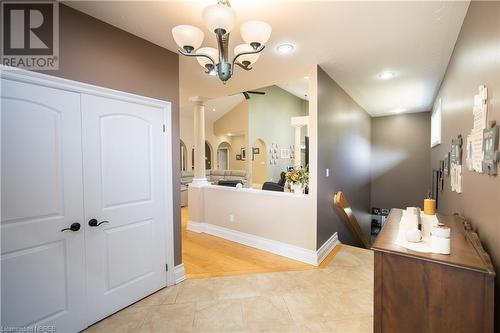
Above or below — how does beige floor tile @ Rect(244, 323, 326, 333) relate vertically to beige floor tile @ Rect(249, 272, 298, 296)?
below

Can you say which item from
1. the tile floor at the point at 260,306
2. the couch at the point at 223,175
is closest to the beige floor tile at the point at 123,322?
the tile floor at the point at 260,306

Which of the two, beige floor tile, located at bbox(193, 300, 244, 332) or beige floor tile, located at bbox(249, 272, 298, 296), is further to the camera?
beige floor tile, located at bbox(249, 272, 298, 296)

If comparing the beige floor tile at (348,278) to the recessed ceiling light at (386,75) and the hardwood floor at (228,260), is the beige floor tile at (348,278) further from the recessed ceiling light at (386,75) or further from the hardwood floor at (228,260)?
the recessed ceiling light at (386,75)

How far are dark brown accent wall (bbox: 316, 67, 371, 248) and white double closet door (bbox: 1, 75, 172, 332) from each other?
201cm

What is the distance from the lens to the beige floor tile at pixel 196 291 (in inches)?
88.4

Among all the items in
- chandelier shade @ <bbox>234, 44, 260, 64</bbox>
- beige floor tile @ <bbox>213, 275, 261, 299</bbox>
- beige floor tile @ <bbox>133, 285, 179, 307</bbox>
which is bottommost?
beige floor tile @ <bbox>213, 275, 261, 299</bbox>

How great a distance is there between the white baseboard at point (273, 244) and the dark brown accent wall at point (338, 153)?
0.14m

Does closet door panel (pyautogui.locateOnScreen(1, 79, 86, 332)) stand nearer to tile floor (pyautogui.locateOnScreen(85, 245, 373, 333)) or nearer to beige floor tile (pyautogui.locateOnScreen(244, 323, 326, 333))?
tile floor (pyautogui.locateOnScreen(85, 245, 373, 333))

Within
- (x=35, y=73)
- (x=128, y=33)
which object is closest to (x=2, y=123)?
(x=35, y=73)

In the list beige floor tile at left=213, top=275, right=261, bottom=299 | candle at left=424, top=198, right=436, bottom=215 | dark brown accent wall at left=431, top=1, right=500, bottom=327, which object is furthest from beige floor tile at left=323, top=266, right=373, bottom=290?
dark brown accent wall at left=431, top=1, right=500, bottom=327

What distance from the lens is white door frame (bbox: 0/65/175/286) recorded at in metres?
1.53

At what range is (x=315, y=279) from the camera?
262cm

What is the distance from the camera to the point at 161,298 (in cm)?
225

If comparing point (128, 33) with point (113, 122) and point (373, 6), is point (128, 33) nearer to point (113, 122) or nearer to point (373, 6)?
point (113, 122)
